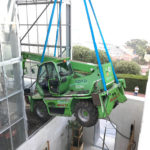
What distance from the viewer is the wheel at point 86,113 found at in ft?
15.8

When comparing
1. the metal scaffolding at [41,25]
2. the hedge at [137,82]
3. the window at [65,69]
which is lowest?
the hedge at [137,82]

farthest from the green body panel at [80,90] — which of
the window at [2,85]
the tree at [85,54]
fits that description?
the tree at [85,54]

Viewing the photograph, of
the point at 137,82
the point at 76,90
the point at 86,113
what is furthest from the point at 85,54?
the point at 86,113

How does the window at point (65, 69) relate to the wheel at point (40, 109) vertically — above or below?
above

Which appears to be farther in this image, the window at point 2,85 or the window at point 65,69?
the window at point 65,69

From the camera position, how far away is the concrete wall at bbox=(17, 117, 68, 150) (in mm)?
6049

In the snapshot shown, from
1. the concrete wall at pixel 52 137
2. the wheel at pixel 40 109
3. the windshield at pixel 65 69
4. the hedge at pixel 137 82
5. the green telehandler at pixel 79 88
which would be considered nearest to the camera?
the green telehandler at pixel 79 88

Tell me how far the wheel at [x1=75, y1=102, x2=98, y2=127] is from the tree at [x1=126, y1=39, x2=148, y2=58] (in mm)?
15223

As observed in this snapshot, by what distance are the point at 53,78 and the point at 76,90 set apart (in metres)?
0.81

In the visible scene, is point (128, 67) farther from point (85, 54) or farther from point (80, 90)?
point (80, 90)

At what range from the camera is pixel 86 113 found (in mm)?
5121

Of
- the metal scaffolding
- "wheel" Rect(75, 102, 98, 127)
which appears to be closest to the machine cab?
"wheel" Rect(75, 102, 98, 127)

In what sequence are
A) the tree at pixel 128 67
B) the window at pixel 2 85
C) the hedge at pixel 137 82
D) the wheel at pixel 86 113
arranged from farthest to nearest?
the tree at pixel 128 67, the hedge at pixel 137 82, the wheel at pixel 86 113, the window at pixel 2 85

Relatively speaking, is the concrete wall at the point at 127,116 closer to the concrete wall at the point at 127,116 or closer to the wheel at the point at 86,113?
the concrete wall at the point at 127,116
